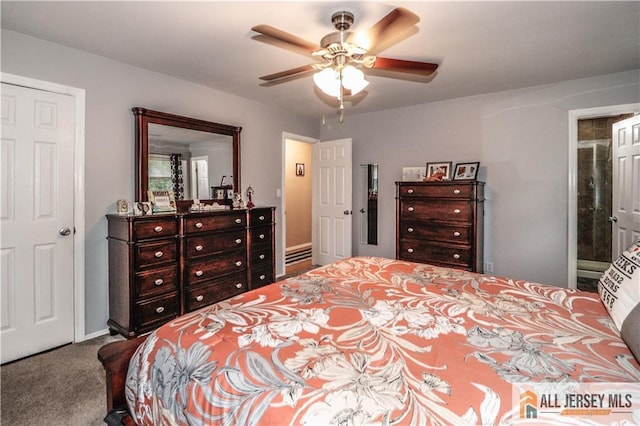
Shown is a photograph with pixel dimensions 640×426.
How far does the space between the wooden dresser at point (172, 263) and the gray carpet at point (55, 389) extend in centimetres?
40

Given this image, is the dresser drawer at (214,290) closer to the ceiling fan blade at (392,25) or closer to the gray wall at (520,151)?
the ceiling fan blade at (392,25)

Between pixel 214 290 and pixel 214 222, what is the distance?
696 mm

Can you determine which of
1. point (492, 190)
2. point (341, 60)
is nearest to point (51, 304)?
point (341, 60)

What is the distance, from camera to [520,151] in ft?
12.5

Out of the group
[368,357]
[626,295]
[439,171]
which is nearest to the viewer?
[368,357]

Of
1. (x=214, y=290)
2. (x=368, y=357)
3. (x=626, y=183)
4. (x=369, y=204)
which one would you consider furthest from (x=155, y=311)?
(x=626, y=183)

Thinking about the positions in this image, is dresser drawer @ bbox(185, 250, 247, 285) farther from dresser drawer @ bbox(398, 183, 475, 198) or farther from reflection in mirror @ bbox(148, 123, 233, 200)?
dresser drawer @ bbox(398, 183, 475, 198)

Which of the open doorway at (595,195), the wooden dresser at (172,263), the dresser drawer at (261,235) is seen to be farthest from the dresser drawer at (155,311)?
the open doorway at (595,195)

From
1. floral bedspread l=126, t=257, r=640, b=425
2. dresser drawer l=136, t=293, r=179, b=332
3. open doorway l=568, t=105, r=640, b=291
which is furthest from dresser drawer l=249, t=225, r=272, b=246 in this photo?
open doorway l=568, t=105, r=640, b=291

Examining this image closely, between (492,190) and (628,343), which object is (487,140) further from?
(628,343)

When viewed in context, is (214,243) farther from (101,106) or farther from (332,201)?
(332,201)

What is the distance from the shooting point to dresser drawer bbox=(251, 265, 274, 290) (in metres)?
3.65

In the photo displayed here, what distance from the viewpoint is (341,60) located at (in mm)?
1994

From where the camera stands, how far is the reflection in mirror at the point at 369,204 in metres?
4.99
